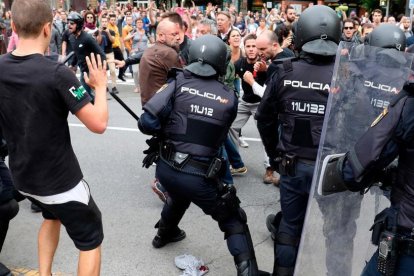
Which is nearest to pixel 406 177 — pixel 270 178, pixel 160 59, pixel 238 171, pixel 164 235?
pixel 164 235

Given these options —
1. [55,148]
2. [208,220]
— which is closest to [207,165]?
[55,148]

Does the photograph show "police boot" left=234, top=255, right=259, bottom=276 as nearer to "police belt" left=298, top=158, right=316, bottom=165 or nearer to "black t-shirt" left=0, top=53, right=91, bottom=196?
"police belt" left=298, top=158, right=316, bottom=165

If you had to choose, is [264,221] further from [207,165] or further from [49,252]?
[49,252]

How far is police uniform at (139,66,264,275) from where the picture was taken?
2932 mm

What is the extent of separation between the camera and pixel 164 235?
3580 millimetres

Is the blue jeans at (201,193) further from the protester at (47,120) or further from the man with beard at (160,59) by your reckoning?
the man with beard at (160,59)

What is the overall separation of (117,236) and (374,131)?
2.54 metres

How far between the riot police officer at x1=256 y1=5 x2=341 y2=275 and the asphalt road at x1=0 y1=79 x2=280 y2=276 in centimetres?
63

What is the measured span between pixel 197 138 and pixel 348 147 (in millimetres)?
957

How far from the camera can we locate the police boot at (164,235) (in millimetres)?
3543

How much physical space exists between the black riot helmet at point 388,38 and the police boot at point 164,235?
203 centimetres

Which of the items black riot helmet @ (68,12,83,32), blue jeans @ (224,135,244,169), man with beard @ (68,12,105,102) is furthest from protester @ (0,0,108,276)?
black riot helmet @ (68,12,83,32)

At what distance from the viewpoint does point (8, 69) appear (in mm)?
2254

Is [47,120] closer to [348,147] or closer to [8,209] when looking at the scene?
[8,209]
